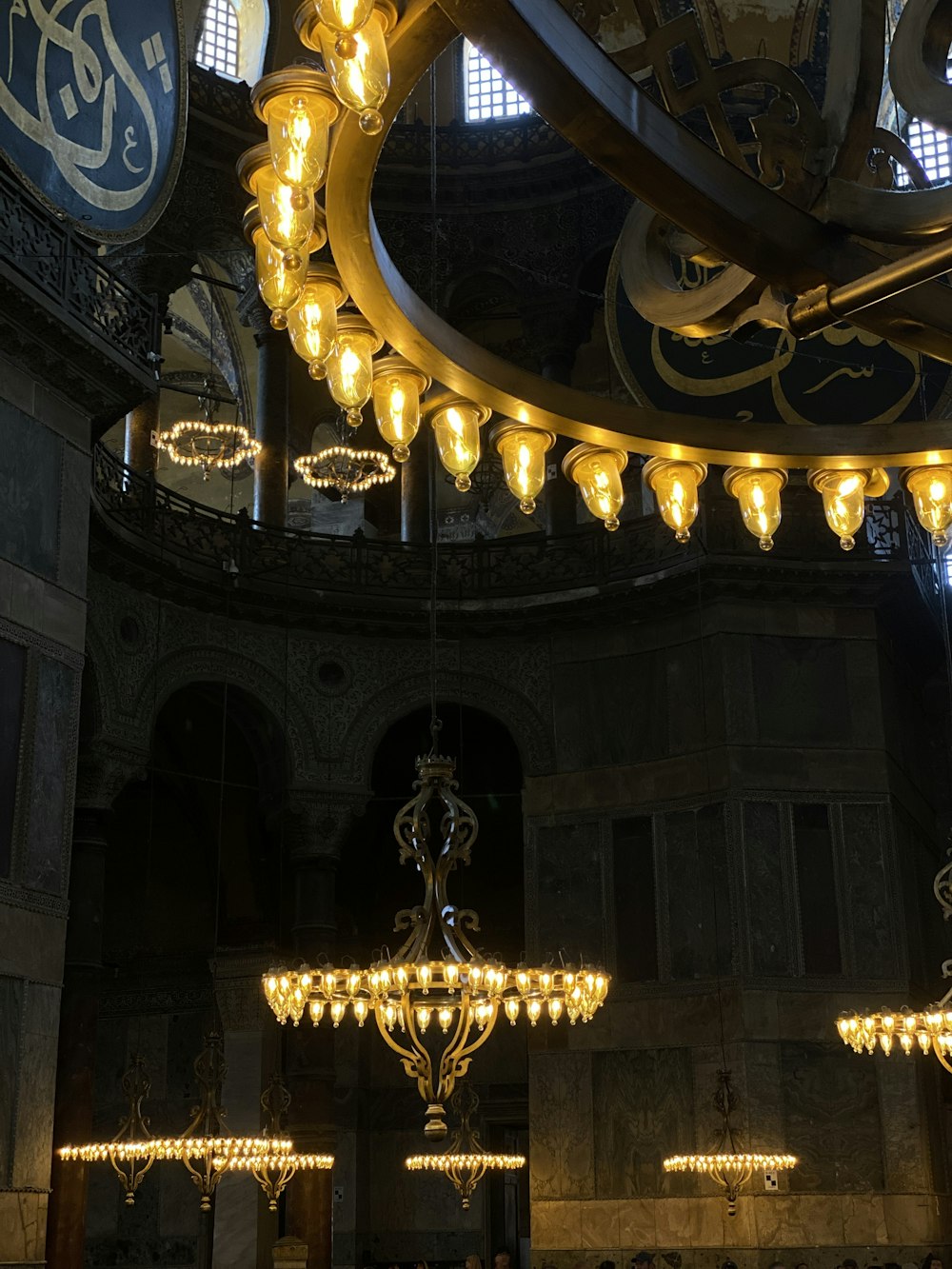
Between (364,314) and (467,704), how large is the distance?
391 inches

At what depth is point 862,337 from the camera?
12.8 metres

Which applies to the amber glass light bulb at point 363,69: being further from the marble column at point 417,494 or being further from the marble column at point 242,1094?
the marble column at point 242,1094

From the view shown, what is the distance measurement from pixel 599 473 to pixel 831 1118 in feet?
28.7

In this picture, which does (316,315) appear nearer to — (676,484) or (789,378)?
(676,484)

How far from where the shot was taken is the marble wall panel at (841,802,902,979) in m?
12.0

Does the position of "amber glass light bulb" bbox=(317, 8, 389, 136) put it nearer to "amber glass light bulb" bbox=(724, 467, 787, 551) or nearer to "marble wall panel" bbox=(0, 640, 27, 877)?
"amber glass light bulb" bbox=(724, 467, 787, 551)

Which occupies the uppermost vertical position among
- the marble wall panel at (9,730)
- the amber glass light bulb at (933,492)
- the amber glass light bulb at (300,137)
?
the marble wall panel at (9,730)

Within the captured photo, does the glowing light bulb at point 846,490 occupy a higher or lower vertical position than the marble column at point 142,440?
lower

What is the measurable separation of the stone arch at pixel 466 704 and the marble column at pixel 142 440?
2802mm

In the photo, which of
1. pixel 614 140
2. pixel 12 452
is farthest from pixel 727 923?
pixel 614 140

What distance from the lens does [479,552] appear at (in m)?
13.9

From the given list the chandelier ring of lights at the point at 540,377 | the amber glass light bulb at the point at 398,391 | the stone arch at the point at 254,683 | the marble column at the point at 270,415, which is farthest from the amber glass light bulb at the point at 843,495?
the marble column at the point at 270,415

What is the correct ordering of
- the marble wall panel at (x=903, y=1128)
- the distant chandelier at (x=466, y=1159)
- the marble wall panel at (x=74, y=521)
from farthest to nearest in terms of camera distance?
the distant chandelier at (x=466, y=1159)
the marble wall panel at (x=903, y=1128)
the marble wall panel at (x=74, y=521)

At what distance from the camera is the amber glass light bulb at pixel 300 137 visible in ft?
11.1
